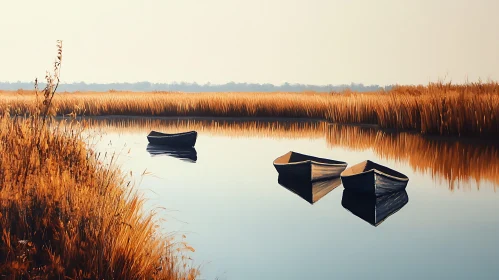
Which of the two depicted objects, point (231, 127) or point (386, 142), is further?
point (231, 127)

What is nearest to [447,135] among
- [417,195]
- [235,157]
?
[235,157]

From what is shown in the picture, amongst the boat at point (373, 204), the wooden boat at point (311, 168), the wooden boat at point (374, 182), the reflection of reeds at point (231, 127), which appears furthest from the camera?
the reflection of reeds at point (231, 127)

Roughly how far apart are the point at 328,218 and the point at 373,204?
1.33 meters

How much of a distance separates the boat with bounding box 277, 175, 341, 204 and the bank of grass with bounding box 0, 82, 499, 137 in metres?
4.16

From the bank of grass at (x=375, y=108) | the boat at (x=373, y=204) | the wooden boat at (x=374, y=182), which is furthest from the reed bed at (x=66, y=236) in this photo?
the wooden boat at (x=374, y=182)

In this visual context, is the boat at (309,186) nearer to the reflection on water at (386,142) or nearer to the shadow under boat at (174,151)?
the reflection on water at (386,142)

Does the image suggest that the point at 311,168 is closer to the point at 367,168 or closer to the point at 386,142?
the point at 367,168

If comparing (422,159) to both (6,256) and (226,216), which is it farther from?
(6,256)

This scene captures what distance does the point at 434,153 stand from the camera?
15.7 m

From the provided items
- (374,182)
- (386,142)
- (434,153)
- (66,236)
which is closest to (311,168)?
(374,182)

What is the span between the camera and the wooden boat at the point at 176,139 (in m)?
17.4

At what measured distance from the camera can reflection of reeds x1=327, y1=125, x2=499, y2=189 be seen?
12852 millimetres

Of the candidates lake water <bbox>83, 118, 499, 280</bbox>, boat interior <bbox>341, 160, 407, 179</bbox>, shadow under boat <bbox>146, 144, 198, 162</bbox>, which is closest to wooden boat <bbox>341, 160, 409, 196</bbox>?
boat interior <bbox>341, 160, 407, 179</bbox>

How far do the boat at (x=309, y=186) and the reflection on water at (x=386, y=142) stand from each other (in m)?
2.28
